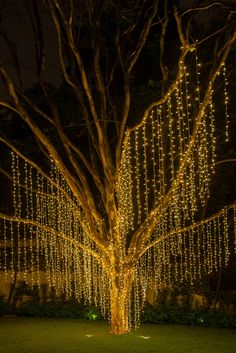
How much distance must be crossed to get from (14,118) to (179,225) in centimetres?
527

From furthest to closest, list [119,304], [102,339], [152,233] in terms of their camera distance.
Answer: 1. [152,233]
2. [119,304]
3. [102,339]

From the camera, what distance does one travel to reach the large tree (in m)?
8.70

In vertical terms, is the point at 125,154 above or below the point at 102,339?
above

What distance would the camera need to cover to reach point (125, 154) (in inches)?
355

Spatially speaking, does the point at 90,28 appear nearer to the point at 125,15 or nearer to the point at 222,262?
the point at 125,15

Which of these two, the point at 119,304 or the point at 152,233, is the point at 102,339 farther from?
the point at 152,233

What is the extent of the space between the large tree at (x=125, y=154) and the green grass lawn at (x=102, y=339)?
0.44 meters

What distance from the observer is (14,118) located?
1394cm

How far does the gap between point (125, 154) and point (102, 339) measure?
8.54ft

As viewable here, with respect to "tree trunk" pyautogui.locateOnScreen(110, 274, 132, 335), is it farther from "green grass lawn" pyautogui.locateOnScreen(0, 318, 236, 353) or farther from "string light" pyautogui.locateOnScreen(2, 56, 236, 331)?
"string light" pyautogui.locateOnScreen(2, 56, 236, 331)

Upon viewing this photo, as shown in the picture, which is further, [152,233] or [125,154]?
[152,233]

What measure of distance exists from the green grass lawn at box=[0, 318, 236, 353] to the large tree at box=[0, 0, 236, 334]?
44 centimetres

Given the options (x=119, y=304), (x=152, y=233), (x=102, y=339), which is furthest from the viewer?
(x=152, y=233)

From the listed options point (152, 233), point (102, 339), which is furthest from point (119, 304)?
point (152, 233)
